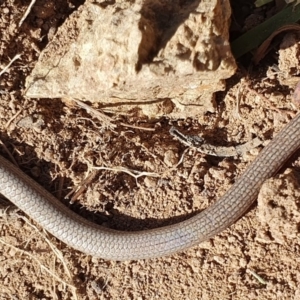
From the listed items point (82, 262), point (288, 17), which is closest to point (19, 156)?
point (82, 262)

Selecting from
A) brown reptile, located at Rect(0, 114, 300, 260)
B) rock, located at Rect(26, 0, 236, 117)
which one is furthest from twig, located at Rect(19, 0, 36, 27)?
brown reptile, located at Rect(0, 114, 300, 260)

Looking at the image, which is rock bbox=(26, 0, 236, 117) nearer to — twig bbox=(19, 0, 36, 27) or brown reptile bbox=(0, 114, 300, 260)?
twig bbox=(19, 0, 36, 27)

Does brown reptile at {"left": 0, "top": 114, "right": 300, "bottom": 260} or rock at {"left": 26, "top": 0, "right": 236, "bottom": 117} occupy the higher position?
rock at {"left": 26, "top": 0, "right": 236, "bottom": 117}

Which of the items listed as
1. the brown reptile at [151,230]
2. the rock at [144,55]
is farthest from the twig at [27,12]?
the brown reptile at [151,230]

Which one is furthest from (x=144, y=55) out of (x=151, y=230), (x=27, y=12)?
(x=151, y=230)

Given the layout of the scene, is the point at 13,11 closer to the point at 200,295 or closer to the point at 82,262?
the point at 82,262

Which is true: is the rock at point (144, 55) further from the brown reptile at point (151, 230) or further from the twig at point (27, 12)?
the brown reptile at point (151, 230)
